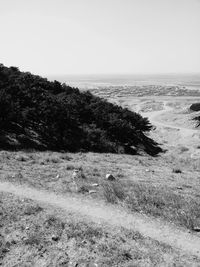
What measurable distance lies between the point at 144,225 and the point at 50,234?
311 centimetres

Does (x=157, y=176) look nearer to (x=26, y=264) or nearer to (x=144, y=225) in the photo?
(x=144, y=225)

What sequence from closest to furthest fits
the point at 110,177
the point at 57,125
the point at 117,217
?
the point at 117,217, the point at 110,177, the point at 57,125

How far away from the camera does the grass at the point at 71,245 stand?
6.82 m

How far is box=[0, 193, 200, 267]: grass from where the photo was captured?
6.82m

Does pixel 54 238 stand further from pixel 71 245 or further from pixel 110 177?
pixel 110 177

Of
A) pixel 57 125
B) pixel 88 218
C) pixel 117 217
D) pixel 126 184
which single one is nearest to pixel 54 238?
pixel 88 218

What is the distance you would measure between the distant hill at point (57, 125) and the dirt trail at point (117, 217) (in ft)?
30.9

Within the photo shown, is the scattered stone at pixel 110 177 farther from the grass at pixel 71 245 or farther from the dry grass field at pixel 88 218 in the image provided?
the grass at pixel 71 245

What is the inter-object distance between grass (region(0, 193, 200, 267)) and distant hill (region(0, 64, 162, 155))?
1174 centimetres

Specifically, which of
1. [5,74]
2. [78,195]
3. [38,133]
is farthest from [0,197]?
[5,74]

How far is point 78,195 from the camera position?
35.9 ft

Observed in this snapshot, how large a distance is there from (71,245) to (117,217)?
2271 mm

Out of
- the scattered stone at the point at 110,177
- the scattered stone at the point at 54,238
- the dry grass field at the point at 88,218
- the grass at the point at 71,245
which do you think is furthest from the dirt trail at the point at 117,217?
the scattered stone at the point at 110,177

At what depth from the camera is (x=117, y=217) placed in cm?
920
